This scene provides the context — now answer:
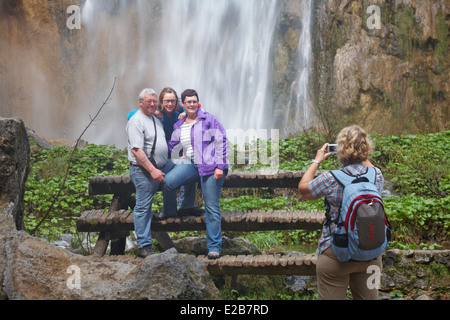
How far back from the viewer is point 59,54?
810 inches

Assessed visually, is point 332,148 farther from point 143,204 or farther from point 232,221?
point 143,204

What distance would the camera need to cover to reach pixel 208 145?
186 inches

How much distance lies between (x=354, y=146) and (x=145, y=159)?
7.62 ft

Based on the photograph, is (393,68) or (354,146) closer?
(354,146)

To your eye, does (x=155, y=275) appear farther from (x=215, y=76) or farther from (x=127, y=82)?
(x=127, y=82)

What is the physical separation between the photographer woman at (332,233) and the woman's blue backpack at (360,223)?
0.08 m

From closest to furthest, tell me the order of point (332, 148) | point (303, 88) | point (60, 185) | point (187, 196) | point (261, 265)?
point (332, 148) → point (261, 265) → point (187, 196) → point (60, 185) → point (303, 88)

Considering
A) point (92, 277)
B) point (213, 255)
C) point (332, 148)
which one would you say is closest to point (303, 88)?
point (213, 255)

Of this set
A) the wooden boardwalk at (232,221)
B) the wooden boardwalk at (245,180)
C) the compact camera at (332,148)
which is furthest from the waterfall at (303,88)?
the compact camera at (332,148)

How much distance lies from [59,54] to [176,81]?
18.6 ft

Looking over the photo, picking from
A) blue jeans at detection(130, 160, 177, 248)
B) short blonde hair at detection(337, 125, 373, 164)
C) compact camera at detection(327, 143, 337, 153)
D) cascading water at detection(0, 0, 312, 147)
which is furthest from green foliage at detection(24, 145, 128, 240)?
cascading water at detection(0, 0, 312, 147)

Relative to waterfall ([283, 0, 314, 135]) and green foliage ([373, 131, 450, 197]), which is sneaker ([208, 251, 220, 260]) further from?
waterfall ([283, 0, 314, 135])

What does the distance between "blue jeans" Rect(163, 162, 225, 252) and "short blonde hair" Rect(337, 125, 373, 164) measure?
6.15 feet

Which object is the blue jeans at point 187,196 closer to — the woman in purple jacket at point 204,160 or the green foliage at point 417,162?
the woman in purple jacket at point 204,160
